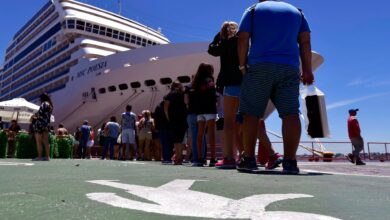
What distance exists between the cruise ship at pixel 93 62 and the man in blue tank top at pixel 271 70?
11.4 metres

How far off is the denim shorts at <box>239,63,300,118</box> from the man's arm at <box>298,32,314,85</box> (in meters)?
0.17

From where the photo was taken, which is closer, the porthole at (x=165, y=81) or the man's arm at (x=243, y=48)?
the man's arm at (x=243, y=48)

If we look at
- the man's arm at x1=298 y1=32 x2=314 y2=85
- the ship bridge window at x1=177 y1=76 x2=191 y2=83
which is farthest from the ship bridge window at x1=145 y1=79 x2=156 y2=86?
the man's arm at x1=298 y1=32 x2=314 y2=85

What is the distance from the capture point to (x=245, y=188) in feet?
7.04

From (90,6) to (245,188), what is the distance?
3045 cm

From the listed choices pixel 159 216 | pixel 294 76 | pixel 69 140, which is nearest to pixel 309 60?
pixel 294 76

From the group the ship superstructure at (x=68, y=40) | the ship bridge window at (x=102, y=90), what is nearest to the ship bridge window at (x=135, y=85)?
the ship bridge window at (x=102, y=90)

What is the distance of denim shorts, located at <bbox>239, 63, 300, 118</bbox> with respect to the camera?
333 centimetres

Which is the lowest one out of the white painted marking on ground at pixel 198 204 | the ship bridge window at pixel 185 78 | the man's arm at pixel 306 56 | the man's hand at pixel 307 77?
the white painted marking on ground at pixel 198 204

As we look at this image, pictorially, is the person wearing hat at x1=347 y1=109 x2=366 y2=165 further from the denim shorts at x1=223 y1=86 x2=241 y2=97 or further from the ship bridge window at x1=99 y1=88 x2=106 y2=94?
the ship bridge window at x1=99 y1=88 x2=106 y2=94

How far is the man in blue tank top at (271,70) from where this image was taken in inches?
131

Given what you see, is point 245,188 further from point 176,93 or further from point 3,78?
point 3,78

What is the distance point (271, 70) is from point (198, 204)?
1.99 metres

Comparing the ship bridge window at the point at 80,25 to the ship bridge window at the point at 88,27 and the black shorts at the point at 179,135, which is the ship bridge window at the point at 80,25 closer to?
the ship bridge window at the point at 88,27
